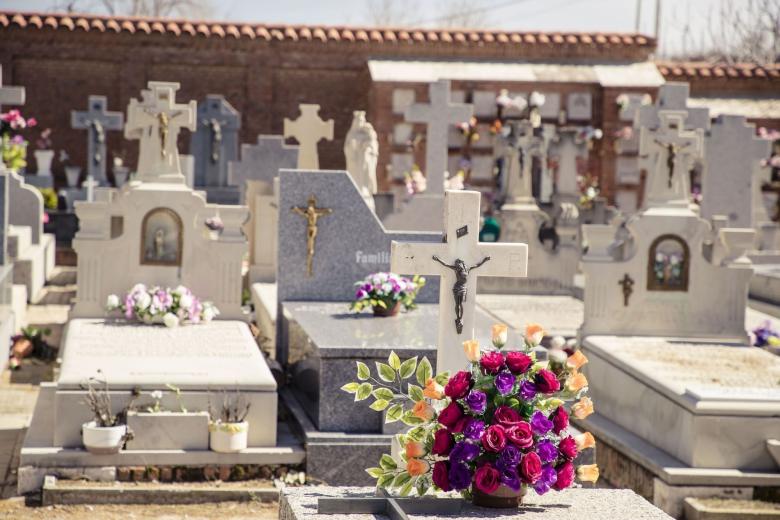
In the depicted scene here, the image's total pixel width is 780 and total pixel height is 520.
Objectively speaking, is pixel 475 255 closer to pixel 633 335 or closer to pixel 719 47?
pixel 633 335

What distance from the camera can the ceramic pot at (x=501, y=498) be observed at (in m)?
4.55

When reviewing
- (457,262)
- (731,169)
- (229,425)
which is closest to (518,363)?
(457,262)

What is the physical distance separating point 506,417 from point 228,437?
11.5 feet

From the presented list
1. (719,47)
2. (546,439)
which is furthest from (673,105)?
(719,47)

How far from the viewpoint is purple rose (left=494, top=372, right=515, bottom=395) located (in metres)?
4.61

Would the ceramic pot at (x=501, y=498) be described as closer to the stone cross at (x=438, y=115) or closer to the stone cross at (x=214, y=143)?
the stone cross at (x=438, y=115)

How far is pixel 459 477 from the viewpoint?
4516 millimetres

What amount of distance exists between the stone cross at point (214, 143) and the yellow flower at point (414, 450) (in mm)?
16643

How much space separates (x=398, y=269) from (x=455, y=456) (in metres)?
1.89

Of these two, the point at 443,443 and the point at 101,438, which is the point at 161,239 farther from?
the point at 443,443

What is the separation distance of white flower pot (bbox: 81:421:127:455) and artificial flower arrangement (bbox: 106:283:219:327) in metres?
2.22

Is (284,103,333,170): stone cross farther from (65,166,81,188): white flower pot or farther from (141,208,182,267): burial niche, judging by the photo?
(141,208,182,267): burial niche

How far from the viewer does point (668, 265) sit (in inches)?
428

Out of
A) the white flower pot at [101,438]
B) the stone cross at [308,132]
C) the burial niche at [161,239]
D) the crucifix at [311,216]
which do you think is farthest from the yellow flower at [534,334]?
the stone cross at [308,132]
